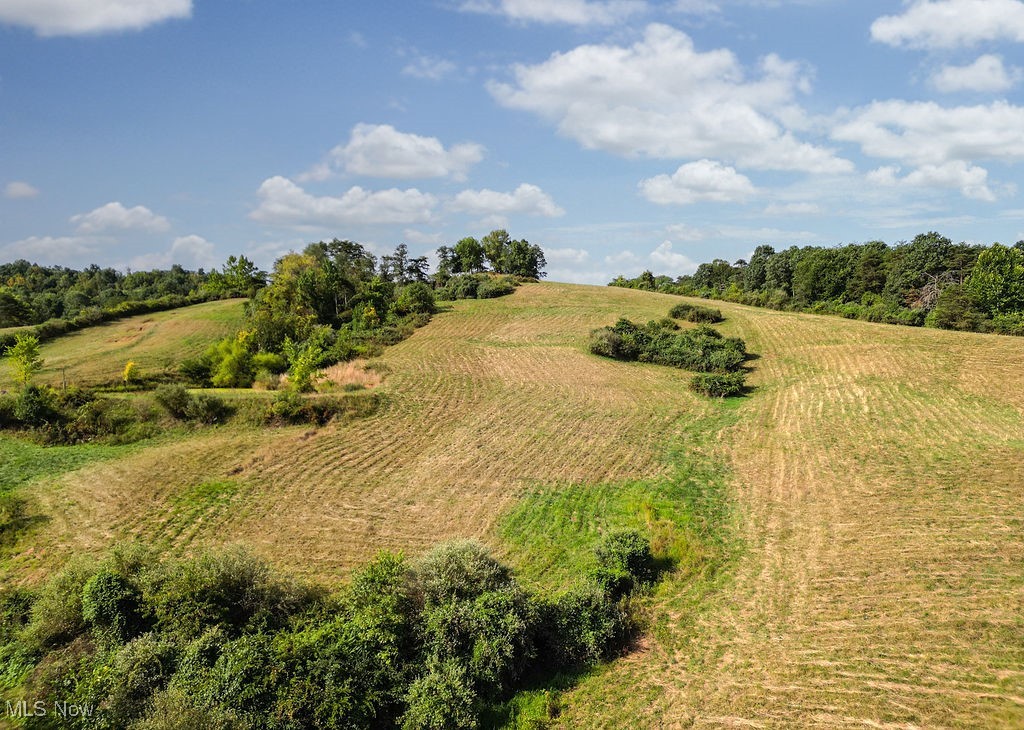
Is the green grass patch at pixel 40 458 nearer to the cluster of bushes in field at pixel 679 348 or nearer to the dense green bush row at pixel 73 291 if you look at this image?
the cluster of bushes in field at pixel 679 348

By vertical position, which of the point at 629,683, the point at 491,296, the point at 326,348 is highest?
the point at 491,296

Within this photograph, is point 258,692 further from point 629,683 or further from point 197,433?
point 197,433

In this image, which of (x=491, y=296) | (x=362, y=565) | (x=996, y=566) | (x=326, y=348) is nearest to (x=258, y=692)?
(x=362, y=565)

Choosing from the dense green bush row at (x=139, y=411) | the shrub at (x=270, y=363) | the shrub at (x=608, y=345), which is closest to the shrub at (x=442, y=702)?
the dense green bush row at (x=139, y=411)

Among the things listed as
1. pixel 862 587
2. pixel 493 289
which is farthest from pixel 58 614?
pixel 493 289

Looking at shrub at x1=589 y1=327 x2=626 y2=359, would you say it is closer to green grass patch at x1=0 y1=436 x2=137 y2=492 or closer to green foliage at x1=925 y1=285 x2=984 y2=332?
green grass patch at x1=0 y1=436 x2=137 y2=492

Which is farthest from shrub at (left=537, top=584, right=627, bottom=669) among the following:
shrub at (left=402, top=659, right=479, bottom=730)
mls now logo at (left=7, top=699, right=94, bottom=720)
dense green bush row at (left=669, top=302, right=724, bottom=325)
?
dense green bush row at (left=669, top=302, right=724, bottom=325)

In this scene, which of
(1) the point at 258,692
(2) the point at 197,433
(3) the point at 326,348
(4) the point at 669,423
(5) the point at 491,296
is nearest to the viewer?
(1) the point at 258,692
